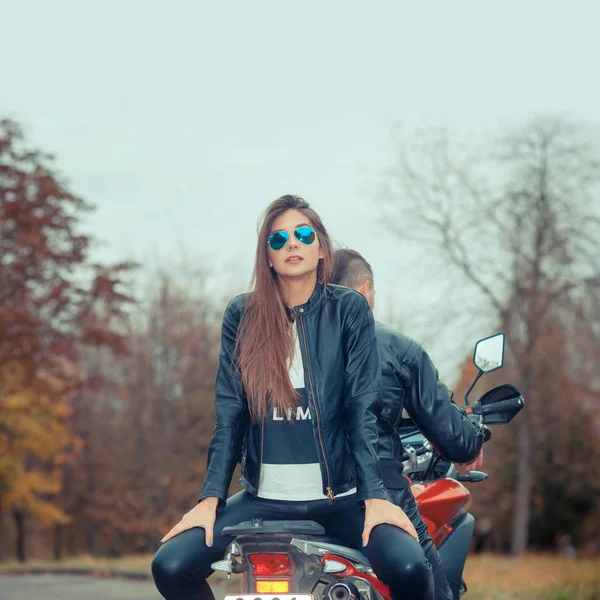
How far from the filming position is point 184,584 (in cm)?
340

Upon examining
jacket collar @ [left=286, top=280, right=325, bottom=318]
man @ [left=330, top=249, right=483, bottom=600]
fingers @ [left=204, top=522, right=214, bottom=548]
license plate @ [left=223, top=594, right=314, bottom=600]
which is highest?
jacket collar @ [left=286, top=280, right=325, bottom=318]

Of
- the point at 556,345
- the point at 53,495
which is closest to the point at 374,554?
the point at 556,345

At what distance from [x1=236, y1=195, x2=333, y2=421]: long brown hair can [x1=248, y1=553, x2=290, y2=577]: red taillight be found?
0.49 meters

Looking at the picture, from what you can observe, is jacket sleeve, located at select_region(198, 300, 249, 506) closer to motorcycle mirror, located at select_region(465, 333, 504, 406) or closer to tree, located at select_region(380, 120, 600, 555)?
motorcycle mirror, located at select_region(465, 333, 504, 406)

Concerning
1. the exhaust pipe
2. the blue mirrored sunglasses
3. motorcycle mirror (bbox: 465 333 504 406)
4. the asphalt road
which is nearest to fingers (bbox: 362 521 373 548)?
the exhaust pipe

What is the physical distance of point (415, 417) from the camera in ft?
13.0

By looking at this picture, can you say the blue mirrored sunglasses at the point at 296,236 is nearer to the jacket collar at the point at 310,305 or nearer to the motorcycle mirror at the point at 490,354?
the jacket collar at the point at 310,305

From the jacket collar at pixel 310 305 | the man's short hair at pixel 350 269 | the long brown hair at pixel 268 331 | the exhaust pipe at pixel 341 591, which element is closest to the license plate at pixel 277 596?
the exhaust pipe at pixel 341 591

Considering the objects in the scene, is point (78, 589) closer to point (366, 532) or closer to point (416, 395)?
point (416, 395)

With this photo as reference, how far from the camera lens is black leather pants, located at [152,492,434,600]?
126 inches

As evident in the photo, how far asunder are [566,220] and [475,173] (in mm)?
2507

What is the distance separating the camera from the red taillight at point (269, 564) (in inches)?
127

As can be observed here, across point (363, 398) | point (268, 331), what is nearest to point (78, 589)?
point (268, 331)

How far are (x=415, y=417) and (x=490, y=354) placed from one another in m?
0.62
